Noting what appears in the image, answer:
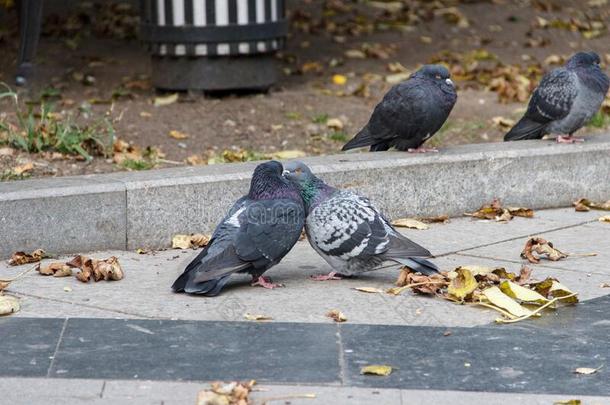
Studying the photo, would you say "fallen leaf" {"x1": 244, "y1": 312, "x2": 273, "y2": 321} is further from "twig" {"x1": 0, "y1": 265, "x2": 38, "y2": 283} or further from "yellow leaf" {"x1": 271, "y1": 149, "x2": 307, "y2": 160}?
"yellow leaf" {"x1": 271, "y1": 149, "x2": 307, "y2": 160}

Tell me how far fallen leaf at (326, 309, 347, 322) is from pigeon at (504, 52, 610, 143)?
315cm

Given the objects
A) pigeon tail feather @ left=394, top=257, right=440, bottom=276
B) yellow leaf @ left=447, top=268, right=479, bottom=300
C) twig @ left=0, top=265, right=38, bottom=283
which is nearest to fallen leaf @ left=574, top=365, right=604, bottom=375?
yellow leaf @ left=447, top=268, right=479, bottom=300

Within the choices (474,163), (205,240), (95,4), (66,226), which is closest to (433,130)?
(474,163)

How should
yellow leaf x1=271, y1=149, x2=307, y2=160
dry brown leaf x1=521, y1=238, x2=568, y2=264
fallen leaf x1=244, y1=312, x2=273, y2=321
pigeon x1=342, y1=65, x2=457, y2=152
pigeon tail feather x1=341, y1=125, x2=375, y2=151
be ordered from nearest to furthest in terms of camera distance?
fallen leaf x1=244, y1=312, x2=273, y2=321
dry brown leaf x1=521, y1=238, x2=568, y2=264
pigeon x1=342, y1=65, x2=457, y2=152
pigeon tail feather x1=341, y1=125, x2=375, y2=151
yellow leaf x1=271, y1=149, x2=307, y2=160

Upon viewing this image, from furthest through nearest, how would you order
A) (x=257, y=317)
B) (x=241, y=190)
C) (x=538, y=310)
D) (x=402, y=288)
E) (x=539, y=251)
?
(x=241, y=190)
(x=539, y=251)
(x=402, y=288)
(x=538, y=310)
(x=257, y=317)

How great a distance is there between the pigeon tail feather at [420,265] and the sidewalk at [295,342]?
0.19 m

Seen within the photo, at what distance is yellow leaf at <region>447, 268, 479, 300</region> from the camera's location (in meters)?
5.34

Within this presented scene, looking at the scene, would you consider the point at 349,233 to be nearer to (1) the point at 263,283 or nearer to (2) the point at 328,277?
(2) the point at 328,277

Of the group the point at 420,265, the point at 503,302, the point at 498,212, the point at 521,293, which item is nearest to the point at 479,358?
the point at 503,302

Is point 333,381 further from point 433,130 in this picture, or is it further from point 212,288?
point 433,130

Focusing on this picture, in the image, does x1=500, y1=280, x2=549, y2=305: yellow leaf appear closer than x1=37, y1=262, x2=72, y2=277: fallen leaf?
Yes

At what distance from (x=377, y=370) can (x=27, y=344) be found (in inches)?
54.9

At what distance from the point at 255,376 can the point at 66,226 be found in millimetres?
2237

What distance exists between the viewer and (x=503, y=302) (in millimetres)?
5234
